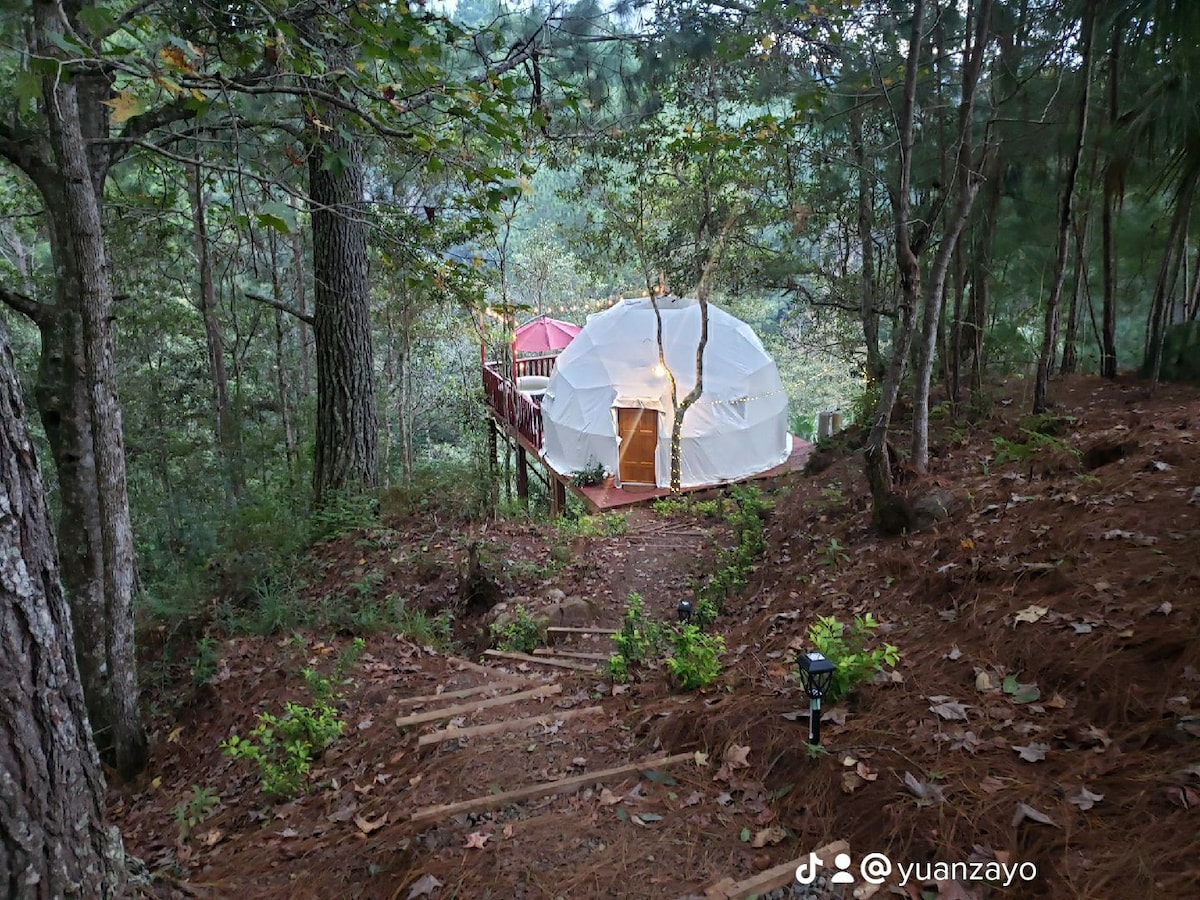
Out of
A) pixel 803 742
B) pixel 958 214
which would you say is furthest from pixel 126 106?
pixel 958 214

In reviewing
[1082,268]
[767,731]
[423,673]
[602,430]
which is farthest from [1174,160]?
[602,430]

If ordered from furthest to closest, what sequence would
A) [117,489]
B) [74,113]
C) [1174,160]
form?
[1174,160]
[117,489]
[74,113]

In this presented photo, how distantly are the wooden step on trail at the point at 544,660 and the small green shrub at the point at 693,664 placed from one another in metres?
1.10

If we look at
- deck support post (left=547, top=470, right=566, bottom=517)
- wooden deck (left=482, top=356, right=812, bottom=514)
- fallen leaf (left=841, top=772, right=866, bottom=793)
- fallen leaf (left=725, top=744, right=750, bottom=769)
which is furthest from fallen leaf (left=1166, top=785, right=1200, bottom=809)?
deck support post (left=547, top=470, right=566, bottom=517)

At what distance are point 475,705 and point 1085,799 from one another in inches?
119

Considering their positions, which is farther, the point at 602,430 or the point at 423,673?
the point at 602,430

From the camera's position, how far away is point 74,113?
3639 mm

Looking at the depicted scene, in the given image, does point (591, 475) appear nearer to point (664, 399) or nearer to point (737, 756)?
point (664, 399)

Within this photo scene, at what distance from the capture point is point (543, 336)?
2006cm

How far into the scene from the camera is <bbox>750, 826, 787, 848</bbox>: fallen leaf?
8.04ft

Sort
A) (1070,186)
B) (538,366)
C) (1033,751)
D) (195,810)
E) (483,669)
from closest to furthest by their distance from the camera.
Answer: (1033,751) → (195,810) → (483,669) → (1070,186) → (538,366)

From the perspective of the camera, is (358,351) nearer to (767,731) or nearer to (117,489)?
(117,489)

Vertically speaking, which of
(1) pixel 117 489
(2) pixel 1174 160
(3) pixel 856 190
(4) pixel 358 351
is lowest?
(1) pixel 117 489

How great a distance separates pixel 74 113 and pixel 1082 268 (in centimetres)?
984
